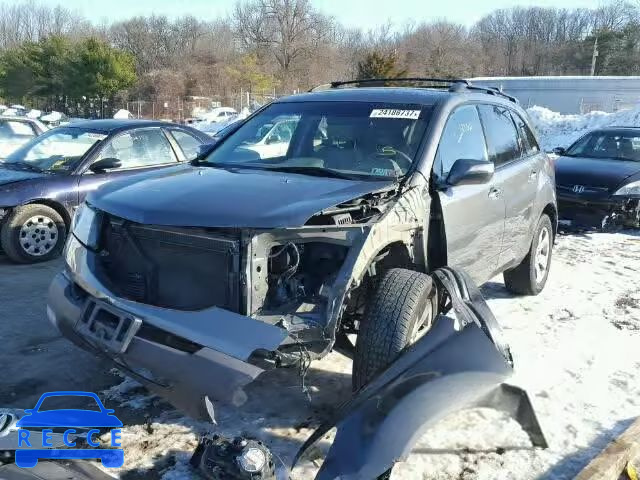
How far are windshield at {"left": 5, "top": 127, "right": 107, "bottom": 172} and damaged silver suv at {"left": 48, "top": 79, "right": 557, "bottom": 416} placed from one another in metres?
3.29

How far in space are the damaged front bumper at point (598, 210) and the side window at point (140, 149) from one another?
227 inches

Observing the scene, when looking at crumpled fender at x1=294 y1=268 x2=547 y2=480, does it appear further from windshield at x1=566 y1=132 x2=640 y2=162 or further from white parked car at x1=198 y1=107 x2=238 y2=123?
white parked car at x1=198 y1=107 x2=238 y2=123

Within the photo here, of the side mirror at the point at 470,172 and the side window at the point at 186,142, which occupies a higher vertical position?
the side mirror at the point at 470,172

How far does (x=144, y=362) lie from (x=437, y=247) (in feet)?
6.80

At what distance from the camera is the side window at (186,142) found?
8.04 meters

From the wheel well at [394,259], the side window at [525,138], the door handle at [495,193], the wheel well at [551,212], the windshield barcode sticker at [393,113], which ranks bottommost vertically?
the wheel well at [551,212]

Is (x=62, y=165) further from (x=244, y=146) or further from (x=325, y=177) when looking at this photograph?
(x=325, y=177)

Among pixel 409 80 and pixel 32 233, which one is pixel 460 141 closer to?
pixel 409 80

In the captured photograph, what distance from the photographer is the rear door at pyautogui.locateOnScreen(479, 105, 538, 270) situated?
492cm

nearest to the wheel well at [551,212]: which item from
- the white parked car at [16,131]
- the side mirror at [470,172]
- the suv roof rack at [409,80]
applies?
the suv roof rack at [409,80]

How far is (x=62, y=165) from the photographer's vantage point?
7.23 m

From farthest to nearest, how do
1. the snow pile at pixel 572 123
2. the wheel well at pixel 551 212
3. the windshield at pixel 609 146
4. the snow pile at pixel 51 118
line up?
the snow pile at pixel 572 123
the snow pile at pixel 51 118
the windshield at pixel 609 146
the wheel well at pixel 551 212

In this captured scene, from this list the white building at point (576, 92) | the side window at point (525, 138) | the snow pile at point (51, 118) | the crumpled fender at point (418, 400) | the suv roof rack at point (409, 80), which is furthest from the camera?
the white building at point (576, 92)

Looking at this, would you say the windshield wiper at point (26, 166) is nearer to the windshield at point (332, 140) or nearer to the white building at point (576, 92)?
the windshield at point (332, 140)
